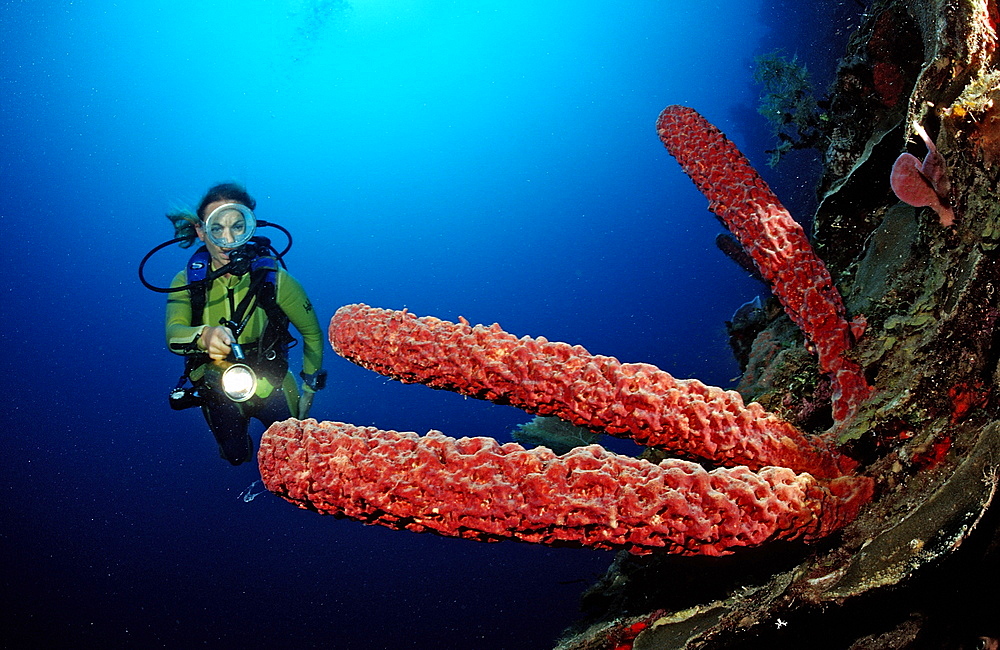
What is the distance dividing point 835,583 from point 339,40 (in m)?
96.0

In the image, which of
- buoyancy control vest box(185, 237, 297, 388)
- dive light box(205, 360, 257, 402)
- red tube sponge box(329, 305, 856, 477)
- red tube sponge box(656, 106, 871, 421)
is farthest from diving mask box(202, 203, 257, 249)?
red tube sponge box(656, 106, 871, 421)

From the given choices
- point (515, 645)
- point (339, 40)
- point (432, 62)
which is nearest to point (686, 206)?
point (432, 62)

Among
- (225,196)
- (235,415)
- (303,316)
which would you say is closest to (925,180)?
(303,316)

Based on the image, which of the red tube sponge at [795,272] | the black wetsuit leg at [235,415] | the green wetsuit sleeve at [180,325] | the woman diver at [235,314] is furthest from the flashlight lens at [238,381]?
the red tube sponge at [795,272]

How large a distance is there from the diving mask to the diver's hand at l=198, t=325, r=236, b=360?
4.24 ft

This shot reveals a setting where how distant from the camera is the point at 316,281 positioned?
91.1 m

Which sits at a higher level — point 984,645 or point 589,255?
point 589,255

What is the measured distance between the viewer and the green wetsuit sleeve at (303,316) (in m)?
6.17

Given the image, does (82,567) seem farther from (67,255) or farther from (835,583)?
(67,255)

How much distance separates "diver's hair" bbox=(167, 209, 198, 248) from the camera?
5.85 meters

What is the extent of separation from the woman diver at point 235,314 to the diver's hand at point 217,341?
193 millimetres

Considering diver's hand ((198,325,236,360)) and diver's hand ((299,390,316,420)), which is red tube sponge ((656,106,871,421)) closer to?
diver's hand ((198,325,236,360))

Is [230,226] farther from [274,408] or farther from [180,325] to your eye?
[274,408]

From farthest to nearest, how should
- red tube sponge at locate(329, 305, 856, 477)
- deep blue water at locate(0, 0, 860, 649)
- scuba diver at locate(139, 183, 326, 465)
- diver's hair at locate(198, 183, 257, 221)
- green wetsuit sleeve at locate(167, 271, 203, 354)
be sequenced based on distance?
deep blue water at locate(0, 0, 860, 649)
diver's hair at locate(198, 183, 257, 221)
scuba diver at locate(139, 183, 326, 465)
green wetsuit sleeve at locate(167, 271, 203, 354)
red tube sponge at locate(329, 305, 856, 477)
